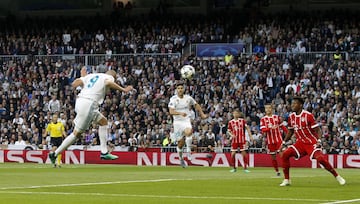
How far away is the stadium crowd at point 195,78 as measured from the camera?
1575 inches

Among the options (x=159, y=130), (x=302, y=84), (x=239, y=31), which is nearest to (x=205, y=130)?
(x=159, y=130)

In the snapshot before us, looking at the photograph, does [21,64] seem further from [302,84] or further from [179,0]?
[302,84]

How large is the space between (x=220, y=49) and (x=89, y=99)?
24.9m

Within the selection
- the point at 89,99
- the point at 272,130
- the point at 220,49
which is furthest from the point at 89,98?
the point at 220,49

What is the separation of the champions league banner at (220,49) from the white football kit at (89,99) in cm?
2440

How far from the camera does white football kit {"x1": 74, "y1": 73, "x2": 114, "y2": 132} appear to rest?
21750 millimetres

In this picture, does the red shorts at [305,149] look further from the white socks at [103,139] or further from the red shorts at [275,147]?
the red shorts at [275,147]

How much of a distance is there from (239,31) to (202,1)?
202 inches

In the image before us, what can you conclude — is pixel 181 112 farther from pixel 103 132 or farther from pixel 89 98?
pixel 89 98

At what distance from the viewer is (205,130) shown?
3909 centimetres

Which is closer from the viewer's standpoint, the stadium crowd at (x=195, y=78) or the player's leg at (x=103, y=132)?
the player's leg at (x=103, y=132)

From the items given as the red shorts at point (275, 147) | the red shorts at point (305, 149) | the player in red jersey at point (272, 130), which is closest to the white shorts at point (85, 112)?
the red shorts at point (305, 149)

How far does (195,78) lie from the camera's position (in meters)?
44.3

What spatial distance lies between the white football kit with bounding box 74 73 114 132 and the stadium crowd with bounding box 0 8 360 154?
17044mm
